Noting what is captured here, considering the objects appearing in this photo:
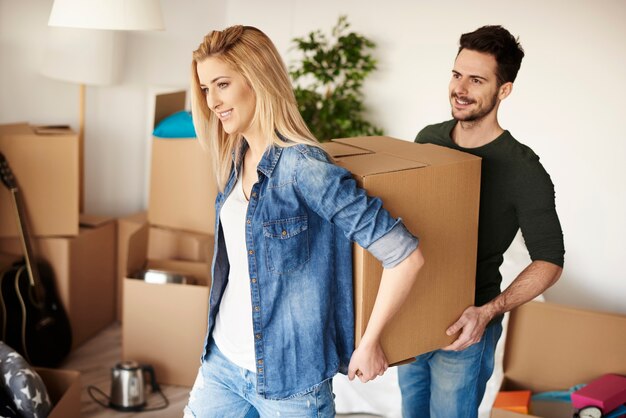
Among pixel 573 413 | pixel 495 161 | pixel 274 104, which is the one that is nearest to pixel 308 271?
pixel 274 104

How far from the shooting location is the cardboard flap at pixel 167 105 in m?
3.07

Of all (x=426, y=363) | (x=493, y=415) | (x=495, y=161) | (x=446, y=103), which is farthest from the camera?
(x=446, y=103)

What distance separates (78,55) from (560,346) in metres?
2.13

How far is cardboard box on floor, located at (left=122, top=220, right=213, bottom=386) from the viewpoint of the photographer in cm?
289

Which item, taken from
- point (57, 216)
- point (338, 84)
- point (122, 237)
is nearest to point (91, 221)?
point (122, 237)

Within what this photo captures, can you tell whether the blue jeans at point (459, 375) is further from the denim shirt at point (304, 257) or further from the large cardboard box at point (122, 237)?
the large cardboard box at point (122, 237)

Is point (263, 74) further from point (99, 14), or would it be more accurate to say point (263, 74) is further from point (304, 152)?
point (99, 14)

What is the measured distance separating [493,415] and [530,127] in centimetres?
128

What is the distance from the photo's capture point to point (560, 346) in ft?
8.16

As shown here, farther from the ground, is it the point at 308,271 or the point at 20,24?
the point at 20,24

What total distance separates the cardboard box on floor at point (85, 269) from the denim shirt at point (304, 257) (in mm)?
1832

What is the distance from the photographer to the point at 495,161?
5.27 ft

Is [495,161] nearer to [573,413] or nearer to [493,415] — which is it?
[493,415]

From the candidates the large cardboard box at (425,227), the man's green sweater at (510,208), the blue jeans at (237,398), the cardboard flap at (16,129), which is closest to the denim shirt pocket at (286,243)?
the large cardboard box at (425,227)
